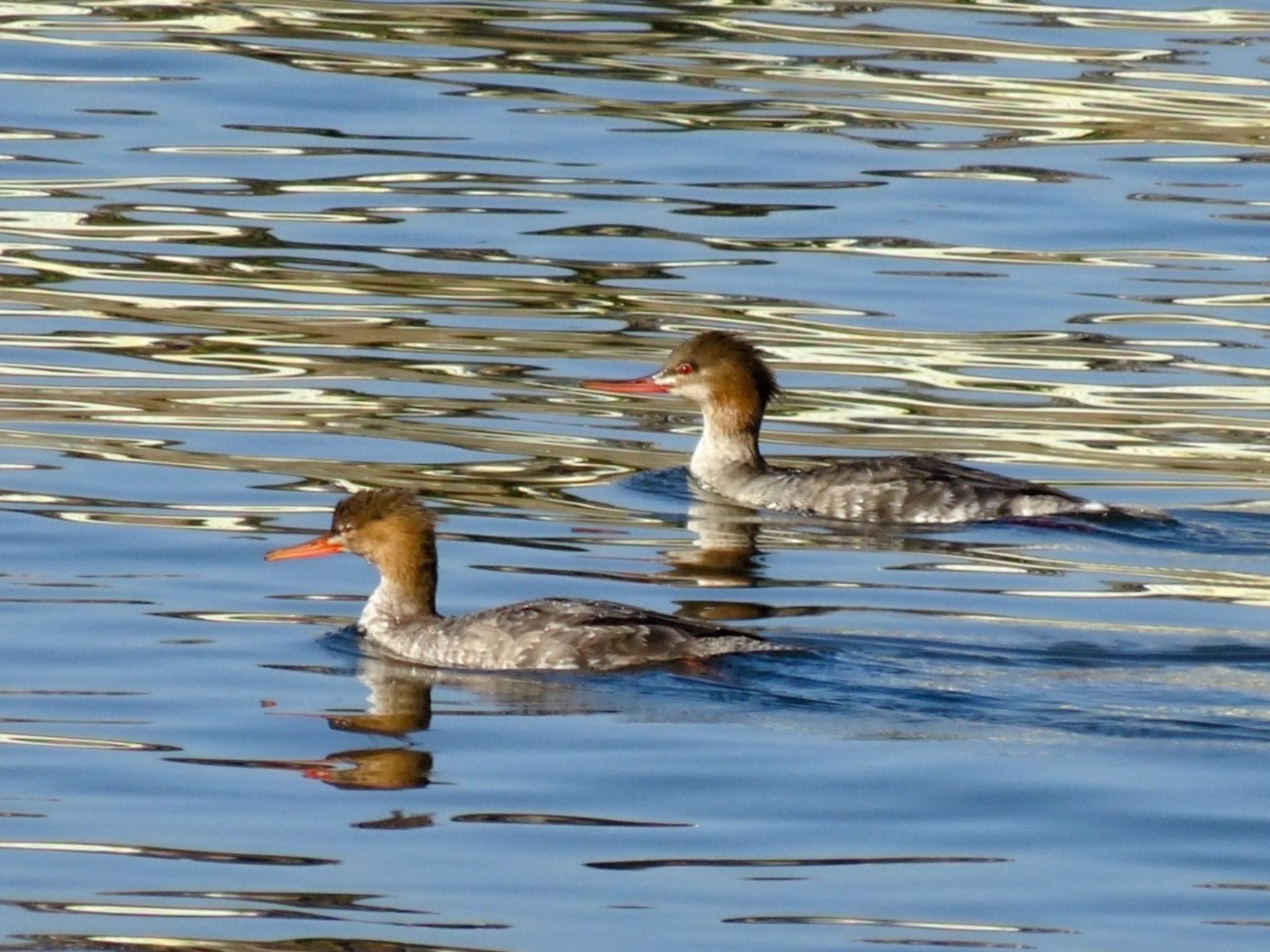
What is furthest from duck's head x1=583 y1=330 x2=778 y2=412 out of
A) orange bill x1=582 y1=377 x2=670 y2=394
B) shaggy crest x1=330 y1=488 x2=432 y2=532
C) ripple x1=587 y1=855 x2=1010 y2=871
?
ripple x1=587 y1=855 x2=1010 y2=871

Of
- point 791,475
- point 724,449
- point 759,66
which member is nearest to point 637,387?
point 724,449

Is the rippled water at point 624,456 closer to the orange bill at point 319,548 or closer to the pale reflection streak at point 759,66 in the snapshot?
the pale reflection streak at point 759,66

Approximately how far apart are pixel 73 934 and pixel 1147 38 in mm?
22124

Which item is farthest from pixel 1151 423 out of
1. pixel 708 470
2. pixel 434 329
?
pixel 434 329

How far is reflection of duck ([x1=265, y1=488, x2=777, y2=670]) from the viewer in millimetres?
9781

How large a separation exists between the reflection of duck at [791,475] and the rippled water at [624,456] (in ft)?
0.55

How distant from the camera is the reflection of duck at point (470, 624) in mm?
9781

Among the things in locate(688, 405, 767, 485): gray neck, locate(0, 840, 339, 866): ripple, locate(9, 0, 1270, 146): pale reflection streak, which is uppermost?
locate(9, 0, 1270, 146): pale reflection streak

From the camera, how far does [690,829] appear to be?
316 inches

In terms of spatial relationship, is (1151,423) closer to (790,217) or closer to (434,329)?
(434,329)

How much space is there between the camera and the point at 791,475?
13.5 m

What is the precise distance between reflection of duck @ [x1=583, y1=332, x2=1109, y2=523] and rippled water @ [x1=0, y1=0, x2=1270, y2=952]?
0.17 m

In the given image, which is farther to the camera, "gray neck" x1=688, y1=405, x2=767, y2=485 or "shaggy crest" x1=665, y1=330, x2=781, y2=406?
"shaggy crest" x1=665, y1=330, x2=781, y2=406

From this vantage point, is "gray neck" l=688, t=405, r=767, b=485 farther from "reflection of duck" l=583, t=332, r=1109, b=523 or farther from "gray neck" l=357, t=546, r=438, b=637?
"gray neck" l=357, t=546, r=438, b=637
